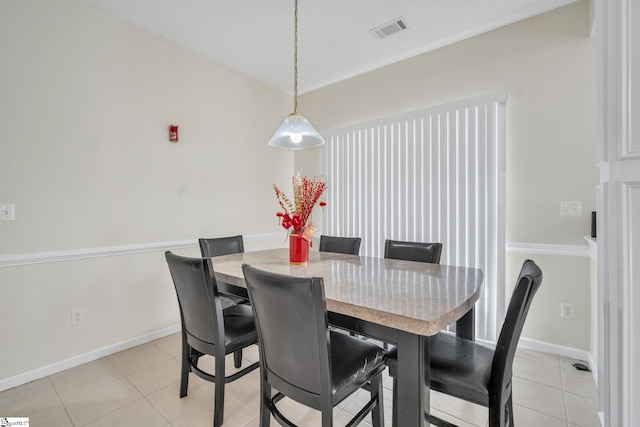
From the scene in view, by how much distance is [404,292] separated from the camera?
4.09 feet

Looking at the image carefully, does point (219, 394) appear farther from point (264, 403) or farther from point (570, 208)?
point (570, 208)

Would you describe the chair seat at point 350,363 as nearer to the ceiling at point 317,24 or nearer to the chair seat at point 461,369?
the chair seat at point 461,369

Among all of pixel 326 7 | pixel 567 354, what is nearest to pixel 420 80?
pixel 326 7

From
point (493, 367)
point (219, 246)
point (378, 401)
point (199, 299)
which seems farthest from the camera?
point (219, 246)

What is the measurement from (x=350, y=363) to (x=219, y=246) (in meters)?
1.70

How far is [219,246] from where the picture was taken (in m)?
2.54

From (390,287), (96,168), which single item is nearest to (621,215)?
(390,287)

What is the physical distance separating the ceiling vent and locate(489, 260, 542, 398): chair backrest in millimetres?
2402

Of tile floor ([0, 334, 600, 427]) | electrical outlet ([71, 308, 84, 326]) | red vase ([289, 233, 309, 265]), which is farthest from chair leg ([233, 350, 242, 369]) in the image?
electrical outlet ([71, 308, 84, 326])

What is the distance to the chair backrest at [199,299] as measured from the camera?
4.86 ft

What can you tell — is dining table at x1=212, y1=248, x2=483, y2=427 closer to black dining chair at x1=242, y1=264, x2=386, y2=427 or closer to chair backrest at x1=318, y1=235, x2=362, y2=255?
black dining chair at x1=242, y1=264, x2=386, y2=427

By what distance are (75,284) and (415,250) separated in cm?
270

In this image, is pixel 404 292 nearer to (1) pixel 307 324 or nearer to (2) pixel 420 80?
(1) pixel 307 324

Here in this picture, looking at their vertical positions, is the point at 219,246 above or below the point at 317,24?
below
